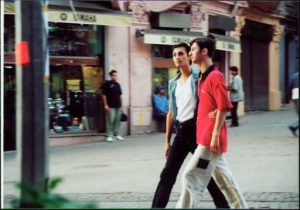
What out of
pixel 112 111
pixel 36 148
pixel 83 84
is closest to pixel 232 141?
pixel 112 111

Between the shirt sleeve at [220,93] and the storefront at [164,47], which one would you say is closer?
the shirt sleeve at [220,93]

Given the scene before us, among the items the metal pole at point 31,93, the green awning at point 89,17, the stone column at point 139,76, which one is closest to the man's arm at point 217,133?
the metal pole at point 31,93

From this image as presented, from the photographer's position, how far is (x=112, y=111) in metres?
14.1

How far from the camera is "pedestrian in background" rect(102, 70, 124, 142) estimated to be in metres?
14.0

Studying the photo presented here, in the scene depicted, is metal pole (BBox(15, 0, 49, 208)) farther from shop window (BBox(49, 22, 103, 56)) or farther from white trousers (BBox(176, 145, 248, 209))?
shop window (BBox(49, 22, 103, 56))

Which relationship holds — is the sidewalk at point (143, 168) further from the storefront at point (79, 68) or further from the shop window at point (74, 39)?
the shop window at point (74, 39)

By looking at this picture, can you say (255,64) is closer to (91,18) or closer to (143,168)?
(91,18)

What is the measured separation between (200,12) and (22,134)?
576 inches

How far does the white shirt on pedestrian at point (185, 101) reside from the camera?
5.95 meters

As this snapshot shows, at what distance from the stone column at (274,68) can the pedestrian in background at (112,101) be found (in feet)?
34.0

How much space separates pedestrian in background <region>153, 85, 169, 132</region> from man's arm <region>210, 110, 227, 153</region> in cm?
1044

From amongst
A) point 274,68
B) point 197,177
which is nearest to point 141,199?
point 197,177

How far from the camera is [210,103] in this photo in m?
5.47

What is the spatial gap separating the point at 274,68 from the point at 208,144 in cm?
1905
